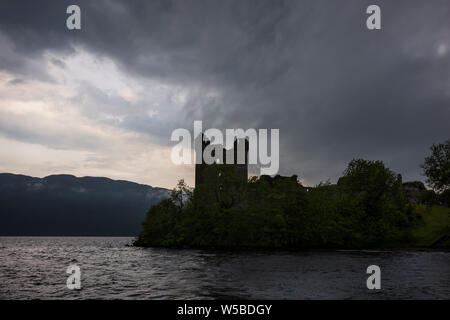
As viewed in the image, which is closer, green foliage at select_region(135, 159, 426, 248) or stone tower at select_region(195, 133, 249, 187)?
green foliage at select_region(135, 159, 426, 248)

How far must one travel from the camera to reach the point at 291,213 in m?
78.6

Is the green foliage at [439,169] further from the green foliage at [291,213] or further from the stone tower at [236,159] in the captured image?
the stone tower at [236,159]

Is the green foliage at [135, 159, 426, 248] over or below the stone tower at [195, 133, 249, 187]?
below

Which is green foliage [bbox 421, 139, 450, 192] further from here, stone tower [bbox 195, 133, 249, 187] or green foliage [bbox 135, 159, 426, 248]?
stone tower [bbox 195, 133, 249, 187]

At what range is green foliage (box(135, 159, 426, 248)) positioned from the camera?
7656cm

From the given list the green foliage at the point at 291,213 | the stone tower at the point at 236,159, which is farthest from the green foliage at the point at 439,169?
the stone tower at the point at 236,159

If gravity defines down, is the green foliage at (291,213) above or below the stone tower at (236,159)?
below

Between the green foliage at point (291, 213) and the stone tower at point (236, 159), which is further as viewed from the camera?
the stone tower at point (236, 159)

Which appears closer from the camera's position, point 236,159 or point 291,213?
point 291,213

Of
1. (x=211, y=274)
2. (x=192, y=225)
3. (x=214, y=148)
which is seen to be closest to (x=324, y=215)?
(x=192, y=225)

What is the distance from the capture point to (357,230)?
79312 mm

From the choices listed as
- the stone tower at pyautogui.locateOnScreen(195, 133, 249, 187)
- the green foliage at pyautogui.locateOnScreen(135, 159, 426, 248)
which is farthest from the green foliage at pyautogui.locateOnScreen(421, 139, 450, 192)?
the stone tower at pyautogui.locateOnScreen(195, 133, 249, 187)

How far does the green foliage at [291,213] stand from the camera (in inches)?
3014
